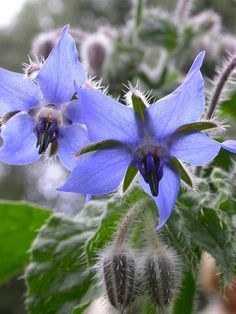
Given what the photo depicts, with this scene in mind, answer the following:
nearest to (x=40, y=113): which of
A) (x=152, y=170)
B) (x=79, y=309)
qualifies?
(x=152, y=170)

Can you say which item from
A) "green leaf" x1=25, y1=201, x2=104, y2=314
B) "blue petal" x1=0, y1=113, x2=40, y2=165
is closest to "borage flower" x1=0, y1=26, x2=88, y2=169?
"blue petal" x1=0, y1=113, x2=40, y2=165

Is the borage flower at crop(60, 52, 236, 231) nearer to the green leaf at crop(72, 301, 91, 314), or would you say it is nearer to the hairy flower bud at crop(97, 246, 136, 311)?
the hairy flower bud at crop(97, 246, 136, 311)

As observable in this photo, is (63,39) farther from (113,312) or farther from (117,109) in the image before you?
(113,312)

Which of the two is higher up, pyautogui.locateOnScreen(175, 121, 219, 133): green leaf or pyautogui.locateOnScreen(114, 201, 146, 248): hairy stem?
pyautogui.locateOnScreen(175, 121, 219, 133): green leaf

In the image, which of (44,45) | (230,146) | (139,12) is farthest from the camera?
(139,12)

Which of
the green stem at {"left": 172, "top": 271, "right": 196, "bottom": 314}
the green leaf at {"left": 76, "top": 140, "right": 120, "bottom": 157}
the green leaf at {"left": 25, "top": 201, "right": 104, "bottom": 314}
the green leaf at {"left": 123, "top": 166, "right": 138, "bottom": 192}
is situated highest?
the green leaf at {"left": 76, "top": 140, "right": 120, "bottom": 157}

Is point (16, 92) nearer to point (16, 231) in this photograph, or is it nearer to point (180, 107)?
point (180, 107)
